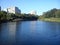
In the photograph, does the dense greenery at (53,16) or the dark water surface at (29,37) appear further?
the dense greenery at (53,16)

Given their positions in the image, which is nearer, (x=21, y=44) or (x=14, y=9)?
(x=21, y=44)

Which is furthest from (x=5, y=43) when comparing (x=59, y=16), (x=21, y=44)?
(x=59, y=16)

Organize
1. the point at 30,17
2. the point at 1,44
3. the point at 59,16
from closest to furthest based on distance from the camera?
the point at 1,44 → the point at 59,16 → the point at 30,17

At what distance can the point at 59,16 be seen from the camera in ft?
150

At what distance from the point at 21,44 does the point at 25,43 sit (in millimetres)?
337

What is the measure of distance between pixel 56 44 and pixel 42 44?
31.2 inches

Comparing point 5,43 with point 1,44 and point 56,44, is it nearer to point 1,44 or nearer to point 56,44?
point 1,44

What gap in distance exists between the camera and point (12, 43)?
884 cm

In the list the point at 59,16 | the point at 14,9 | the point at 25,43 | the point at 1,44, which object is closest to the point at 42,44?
the point at 25,43

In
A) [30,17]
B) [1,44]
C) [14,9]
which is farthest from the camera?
[14,9]

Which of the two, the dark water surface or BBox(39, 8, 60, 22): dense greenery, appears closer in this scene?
the dark water surface

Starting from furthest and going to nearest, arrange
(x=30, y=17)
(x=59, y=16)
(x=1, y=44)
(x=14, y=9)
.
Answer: (x=14, y=9) → (x=30, y=17) → (x=59, y=16) → (x=1, y=44)

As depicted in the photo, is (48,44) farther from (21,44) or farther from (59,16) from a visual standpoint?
(59,16)

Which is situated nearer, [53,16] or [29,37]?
[29,37]
